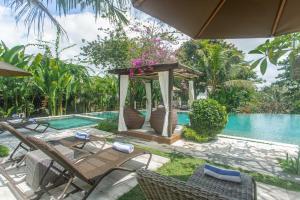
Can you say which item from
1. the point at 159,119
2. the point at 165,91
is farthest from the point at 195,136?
the point at 165,91

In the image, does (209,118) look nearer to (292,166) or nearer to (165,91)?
(165,91)

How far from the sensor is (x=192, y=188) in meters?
1.67

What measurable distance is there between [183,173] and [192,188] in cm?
274

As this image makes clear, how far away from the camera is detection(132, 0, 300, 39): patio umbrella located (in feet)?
6.82

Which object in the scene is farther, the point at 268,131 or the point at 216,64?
the point at 216,64

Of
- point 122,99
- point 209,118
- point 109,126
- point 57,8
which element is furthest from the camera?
point 109,126

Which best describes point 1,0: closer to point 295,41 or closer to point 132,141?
point 132,141

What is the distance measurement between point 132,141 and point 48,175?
3937 mm

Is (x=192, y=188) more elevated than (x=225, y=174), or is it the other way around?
(x=192, y=188)

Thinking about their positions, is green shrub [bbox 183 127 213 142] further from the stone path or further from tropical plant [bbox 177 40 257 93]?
tropical plant [bbox 177 40 257 93]

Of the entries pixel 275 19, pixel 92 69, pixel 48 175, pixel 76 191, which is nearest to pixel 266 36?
pixel 275 19

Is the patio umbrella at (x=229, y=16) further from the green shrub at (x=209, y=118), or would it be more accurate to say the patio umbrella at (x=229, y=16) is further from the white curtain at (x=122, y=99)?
the white curtain at (x=122, y=99)

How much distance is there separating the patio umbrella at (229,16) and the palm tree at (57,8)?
296 cm

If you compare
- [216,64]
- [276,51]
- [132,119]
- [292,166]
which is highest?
[216,64]
